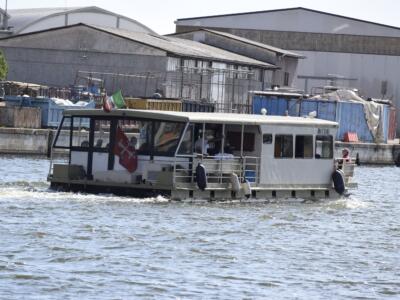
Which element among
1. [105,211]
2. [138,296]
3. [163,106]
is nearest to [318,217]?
[105,211]

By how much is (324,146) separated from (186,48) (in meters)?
43.0

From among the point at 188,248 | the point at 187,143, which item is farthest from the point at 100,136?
the point at 188,248

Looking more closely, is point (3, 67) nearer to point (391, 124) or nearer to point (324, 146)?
point (391, 124)

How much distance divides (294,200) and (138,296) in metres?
15.7

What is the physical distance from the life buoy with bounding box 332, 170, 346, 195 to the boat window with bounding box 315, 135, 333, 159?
495mm

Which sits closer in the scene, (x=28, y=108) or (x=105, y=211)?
(x=105, y=211)

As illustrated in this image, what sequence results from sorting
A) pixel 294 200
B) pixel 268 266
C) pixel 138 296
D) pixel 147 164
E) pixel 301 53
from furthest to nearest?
pixel 301 53, pixel 294 200, pixel 147 164, pixel 268 266, pixel 138 296

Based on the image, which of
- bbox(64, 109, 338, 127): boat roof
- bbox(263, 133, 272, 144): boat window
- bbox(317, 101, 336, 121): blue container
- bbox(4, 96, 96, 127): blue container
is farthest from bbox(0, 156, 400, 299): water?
bbox(317, 101, 336, 121): blue container

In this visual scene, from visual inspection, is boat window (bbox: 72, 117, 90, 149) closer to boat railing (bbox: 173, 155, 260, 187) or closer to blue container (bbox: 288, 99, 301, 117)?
boat railing (bbox: 173, 155, 260, 187)

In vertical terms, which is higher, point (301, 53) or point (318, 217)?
point (301, 53)

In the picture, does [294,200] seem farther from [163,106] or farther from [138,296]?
[163,106]

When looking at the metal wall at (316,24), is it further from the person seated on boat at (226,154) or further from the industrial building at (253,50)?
the person seated on boat at (226,154)

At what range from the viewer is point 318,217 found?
33562mm

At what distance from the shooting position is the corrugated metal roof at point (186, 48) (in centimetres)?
7600
